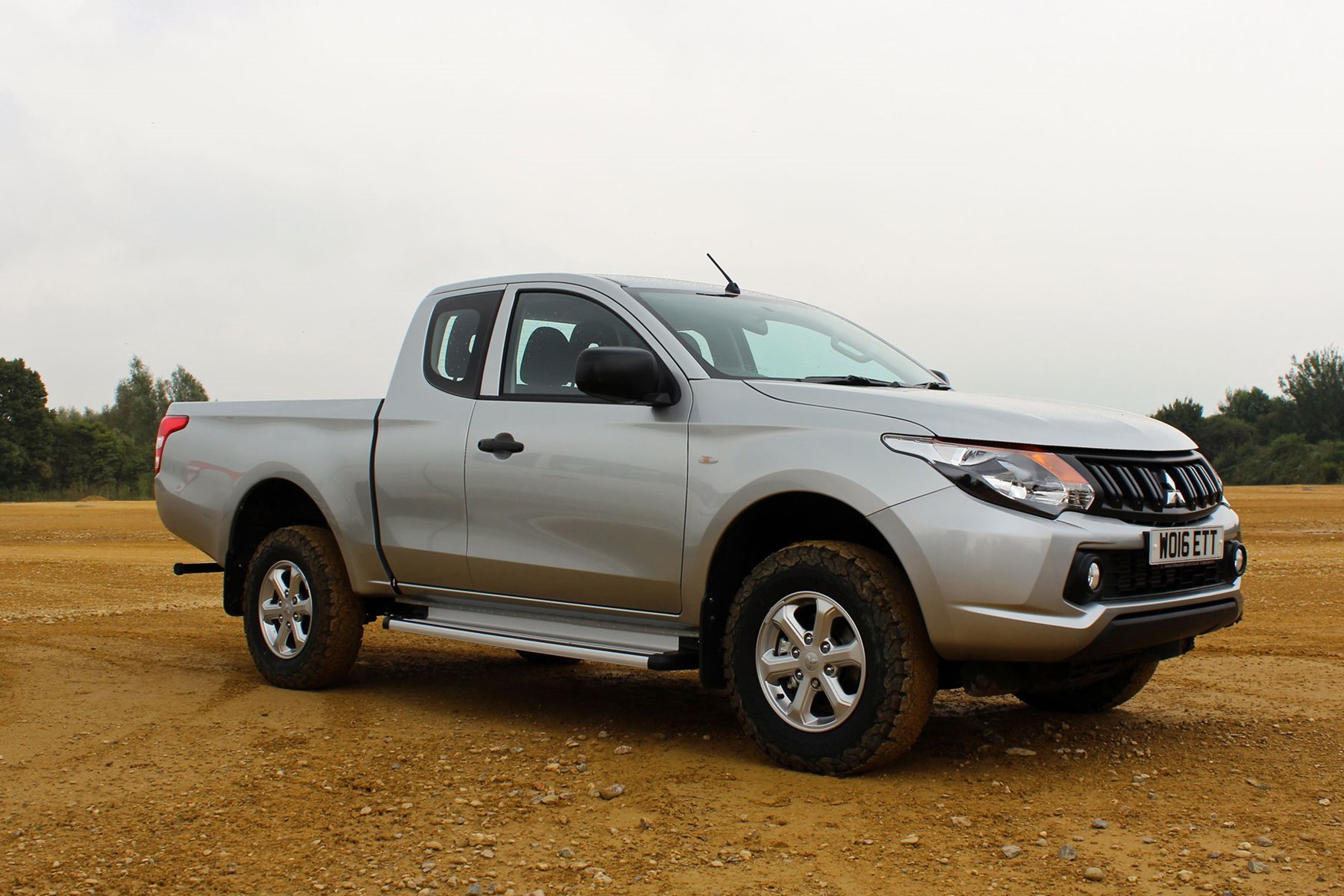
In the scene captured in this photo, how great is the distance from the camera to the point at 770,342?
5.70 metres

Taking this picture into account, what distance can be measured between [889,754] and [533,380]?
237 cm

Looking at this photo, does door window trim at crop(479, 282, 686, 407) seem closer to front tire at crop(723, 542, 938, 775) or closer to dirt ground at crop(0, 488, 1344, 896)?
front tire at crop(723, 542, 938, 775)

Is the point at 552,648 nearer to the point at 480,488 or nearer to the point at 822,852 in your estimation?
the point at 480,488

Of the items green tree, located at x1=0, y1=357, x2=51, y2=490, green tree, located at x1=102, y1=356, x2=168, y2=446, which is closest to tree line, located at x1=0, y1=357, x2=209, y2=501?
green tree, located at x1=0, y1=357, x2=51, y2=490

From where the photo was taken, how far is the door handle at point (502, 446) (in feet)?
18.6

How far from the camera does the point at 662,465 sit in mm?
5141

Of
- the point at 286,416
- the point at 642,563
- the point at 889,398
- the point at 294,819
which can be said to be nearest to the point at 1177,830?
the point at 889,398

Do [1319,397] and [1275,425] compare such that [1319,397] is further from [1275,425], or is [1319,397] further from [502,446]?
[502,446]

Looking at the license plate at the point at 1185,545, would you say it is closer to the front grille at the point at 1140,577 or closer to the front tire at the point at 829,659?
the front grille at the point at 1140,577

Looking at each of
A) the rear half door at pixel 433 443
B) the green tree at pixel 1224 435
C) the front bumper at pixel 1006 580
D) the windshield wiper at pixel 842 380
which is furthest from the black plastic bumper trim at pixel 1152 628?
the green tree at pixel 1224 435

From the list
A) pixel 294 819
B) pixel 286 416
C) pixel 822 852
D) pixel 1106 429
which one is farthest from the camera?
pixel 286 416

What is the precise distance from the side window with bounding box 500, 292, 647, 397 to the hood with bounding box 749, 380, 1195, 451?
913 mm

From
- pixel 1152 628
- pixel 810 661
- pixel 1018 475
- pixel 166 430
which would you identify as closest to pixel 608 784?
pixel 810 661

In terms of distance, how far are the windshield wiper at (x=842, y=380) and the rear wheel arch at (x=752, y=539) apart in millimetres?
592
